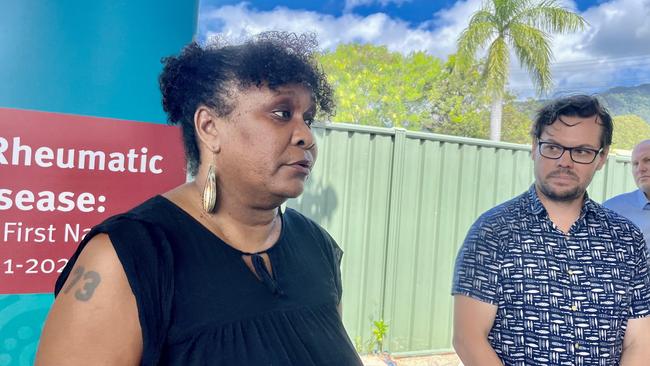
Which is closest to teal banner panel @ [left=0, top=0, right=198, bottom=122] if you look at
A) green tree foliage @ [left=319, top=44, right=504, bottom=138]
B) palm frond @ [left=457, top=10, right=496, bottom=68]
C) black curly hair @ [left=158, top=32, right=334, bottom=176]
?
black curly hair @ [left=158, top=32, right=334, bottom=176]

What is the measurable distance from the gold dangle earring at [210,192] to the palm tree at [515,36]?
630 inches

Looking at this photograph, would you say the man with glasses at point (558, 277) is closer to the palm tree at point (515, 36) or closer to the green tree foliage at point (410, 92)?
the palm tree at point (515, 36)

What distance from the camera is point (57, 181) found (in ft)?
6.07

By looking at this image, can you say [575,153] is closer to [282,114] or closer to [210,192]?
[282,114]

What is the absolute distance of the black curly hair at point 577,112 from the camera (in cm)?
237

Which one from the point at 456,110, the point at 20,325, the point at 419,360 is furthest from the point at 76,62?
the point at 456,110

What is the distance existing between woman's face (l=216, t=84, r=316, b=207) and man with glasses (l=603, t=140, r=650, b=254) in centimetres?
318

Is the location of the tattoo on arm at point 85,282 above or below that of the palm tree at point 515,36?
below

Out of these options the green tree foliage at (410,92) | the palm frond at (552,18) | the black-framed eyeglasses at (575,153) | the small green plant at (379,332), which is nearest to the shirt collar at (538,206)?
the black-framed eyeglasses at (575,153)

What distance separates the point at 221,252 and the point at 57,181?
83cm

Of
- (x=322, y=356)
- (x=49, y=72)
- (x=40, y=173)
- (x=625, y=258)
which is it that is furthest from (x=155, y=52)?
(x=625, y=258)

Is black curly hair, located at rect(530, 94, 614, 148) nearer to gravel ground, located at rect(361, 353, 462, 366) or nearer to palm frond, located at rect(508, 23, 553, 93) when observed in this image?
gravel ground, located at rect(361, 353, 462, 366)

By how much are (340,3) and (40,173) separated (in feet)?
104

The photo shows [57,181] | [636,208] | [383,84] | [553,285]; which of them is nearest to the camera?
[57,181]
